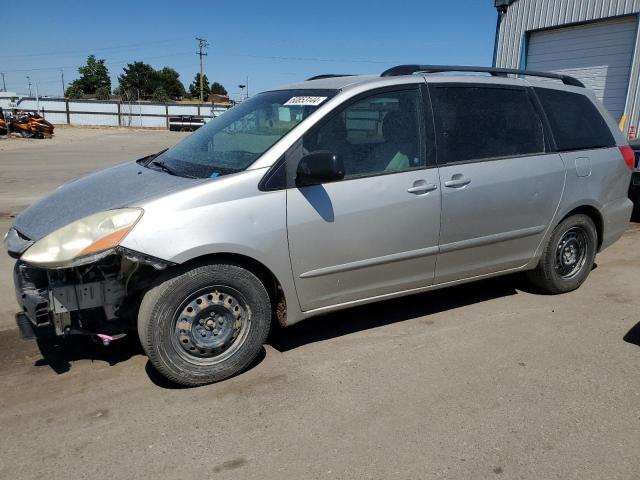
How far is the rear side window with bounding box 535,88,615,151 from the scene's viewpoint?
4449mm

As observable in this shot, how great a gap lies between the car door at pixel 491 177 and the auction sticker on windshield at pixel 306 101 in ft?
2.84

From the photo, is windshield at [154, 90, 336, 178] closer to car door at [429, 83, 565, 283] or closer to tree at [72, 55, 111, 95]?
car door at [429, 83, 565, 283]

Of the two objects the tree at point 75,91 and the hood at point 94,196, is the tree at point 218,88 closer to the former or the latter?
the tree at point 75,91

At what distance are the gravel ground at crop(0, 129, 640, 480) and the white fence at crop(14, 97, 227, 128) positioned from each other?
38498mm

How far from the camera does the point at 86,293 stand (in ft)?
9.88

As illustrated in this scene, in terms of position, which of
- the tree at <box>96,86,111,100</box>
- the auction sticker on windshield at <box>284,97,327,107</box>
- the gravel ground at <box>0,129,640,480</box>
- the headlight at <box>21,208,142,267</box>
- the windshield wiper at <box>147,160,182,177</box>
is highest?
the tree at <box>96,86,111,100</box>

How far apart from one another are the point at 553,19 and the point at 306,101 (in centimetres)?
1261

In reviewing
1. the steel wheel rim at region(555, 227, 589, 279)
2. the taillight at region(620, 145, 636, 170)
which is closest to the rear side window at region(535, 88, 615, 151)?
the taillight at region(620, 145, 636, 170)

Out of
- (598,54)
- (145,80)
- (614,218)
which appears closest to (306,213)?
(614,218)

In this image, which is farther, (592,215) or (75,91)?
(75,91)

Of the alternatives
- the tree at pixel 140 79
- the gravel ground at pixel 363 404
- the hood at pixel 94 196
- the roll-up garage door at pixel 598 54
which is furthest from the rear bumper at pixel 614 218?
the tree at pixel 140 79

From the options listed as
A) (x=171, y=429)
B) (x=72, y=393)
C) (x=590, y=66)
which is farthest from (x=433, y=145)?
(x=590, y=66)

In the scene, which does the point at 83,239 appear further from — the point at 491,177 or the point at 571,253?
the point at 571,253

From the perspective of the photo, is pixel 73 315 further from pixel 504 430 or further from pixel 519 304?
pixel 519 304
